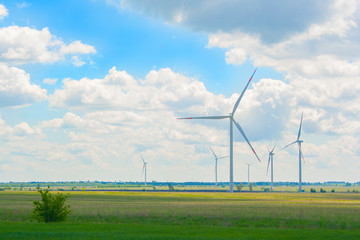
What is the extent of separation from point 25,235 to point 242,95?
10496 cm

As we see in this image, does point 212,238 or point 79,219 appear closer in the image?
point 212,238

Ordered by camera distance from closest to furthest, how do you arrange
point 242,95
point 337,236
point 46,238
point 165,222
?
1. point 46,238
2. point 337,236
3. point 165,222
4. point 242,95

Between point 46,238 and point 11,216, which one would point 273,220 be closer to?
point 46,238

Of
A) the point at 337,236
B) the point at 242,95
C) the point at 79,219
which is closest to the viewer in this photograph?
the point at 337,236

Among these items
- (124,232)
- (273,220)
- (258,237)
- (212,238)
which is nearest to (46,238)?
(124,232)

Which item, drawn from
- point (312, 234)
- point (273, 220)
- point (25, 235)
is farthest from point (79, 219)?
point (312, 234)

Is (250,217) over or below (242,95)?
below

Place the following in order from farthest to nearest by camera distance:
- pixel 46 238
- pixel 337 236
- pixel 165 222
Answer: pixel 165 222, pixel 337 236, pixel 46 238

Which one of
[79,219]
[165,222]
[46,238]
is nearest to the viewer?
[46,238]

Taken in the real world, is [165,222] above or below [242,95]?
below

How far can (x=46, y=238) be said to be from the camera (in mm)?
37156

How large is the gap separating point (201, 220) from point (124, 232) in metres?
16.0

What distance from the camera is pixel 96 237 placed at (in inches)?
1487

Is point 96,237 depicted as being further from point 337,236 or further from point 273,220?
point 273,220
